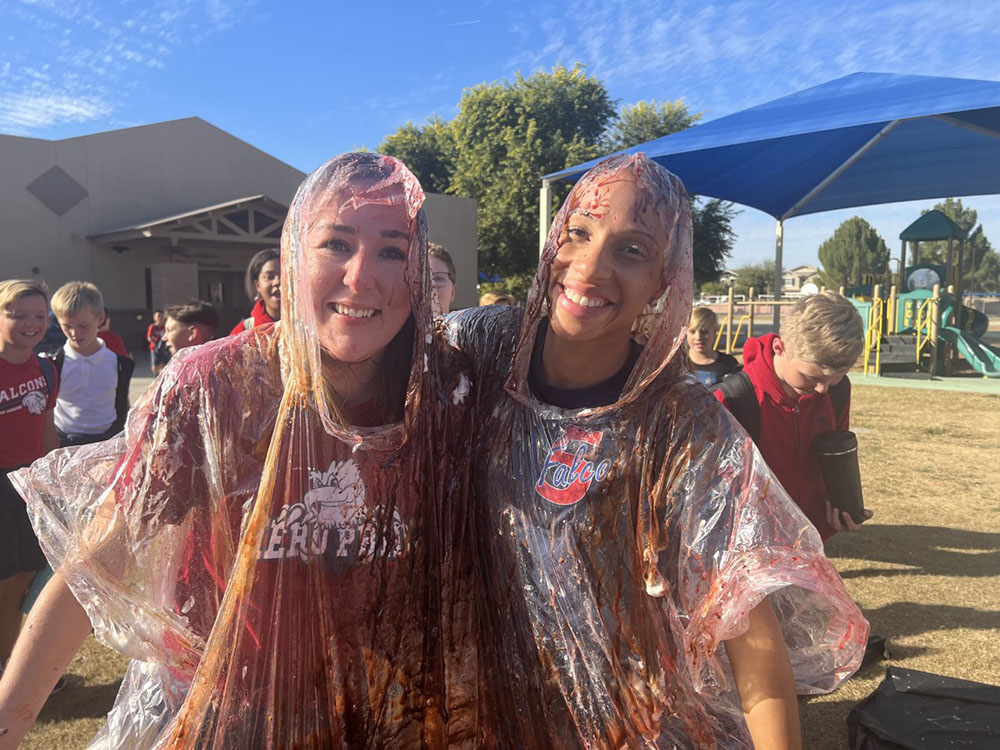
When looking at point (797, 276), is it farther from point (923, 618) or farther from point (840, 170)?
point (923, 618)

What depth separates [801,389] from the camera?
8.43 ft

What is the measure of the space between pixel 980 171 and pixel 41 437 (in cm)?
827

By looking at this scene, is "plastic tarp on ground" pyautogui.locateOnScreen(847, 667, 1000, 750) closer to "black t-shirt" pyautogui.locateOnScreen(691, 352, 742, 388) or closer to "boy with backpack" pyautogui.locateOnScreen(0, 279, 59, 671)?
"black t-shirt" pyautogui.locateOnScreen(691, 352, 742, 388)

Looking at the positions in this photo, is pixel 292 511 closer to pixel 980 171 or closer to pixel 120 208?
pixel 980 171

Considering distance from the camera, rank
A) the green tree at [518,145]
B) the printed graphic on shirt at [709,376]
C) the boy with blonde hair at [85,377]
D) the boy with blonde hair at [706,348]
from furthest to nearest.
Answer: the green tree at [518,145] → the boy with blonde hair at [706,348] → the printed graphic on shirt at [709,376] → the boy with blonde hair at [85,377]

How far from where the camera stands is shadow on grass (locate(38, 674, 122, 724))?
97.4 inches

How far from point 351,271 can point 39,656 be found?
737 millimetres

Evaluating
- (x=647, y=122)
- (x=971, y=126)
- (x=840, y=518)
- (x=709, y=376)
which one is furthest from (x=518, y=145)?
(x=840, y=518)

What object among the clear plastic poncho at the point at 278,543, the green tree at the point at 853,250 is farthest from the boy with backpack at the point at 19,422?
the green tree at the point at 853,250

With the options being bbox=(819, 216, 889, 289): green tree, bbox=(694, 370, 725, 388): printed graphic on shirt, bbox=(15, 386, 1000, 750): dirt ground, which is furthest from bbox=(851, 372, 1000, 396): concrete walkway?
bbox=(819, 216, 889, 289): green tree

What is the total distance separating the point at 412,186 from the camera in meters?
1.13

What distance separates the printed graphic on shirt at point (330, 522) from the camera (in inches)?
41.8

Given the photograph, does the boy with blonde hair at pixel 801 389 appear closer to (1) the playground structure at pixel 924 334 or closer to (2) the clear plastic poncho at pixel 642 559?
(2) the clear plastic poncho at pixel 642 559

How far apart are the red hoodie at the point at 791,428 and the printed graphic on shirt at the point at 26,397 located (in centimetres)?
281
